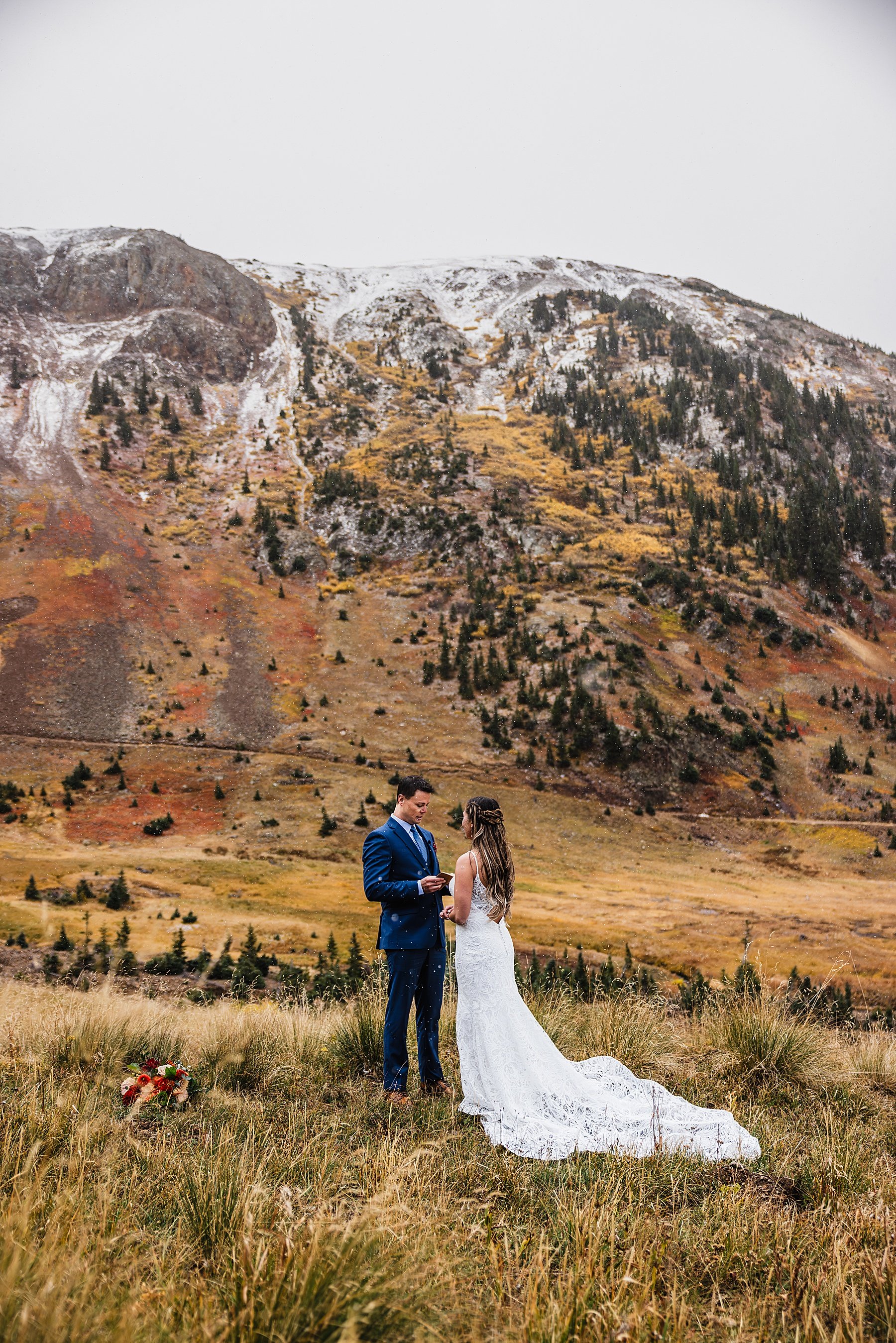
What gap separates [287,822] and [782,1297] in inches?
1058

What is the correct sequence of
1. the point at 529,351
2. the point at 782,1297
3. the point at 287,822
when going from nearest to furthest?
the point at 782,1297, the point at 287,822, the point at 529,351

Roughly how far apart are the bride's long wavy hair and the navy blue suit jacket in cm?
38

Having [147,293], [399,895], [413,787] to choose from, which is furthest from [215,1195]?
[147,293]

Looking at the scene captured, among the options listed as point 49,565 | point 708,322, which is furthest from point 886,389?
point 49,565

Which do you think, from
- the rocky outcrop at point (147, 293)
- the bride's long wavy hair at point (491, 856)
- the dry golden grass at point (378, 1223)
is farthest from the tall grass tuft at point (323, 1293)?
the rocky outcrop at point (147, 293)

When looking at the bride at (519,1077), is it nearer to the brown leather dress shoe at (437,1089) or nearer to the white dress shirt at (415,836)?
the brown leather dress shoe at (437,1089)

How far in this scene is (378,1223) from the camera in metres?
2.02

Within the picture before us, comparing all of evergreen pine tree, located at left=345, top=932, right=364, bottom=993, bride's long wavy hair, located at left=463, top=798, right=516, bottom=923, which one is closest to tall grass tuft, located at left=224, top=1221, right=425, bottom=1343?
bride's long wavy hair, located at left=463, top=798, right=516, bottom=923

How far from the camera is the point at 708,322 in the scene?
110000 mm

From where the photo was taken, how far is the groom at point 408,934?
4.63m

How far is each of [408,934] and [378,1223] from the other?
275 centimetres

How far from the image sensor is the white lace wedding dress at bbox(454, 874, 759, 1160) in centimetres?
383

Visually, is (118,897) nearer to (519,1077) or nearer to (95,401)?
(519,1077)

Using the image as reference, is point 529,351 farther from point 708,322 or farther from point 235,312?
point 235,312
